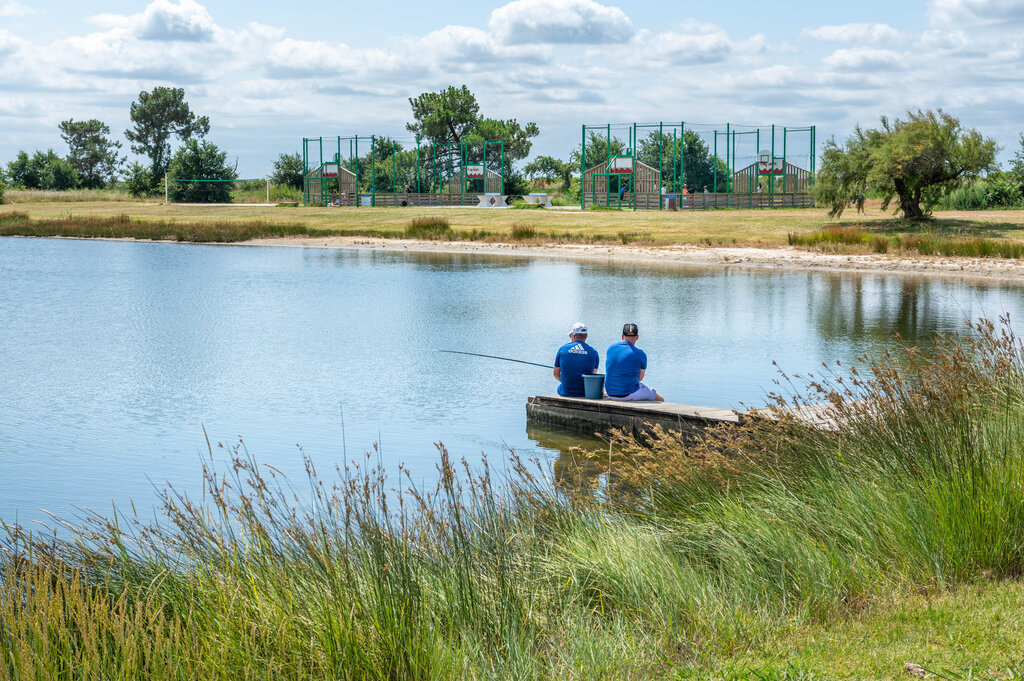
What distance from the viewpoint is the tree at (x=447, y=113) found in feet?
277

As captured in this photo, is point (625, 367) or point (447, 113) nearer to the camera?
point (625, 367)


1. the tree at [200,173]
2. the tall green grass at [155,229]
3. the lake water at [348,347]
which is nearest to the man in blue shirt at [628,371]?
the lake water at [348,347]

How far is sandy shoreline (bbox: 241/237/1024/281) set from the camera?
32694 mm

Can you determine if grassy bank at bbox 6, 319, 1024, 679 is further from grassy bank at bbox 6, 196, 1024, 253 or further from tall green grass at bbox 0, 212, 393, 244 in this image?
tall green grass at bbox 0, 212, 393, 244

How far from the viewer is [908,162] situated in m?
39.5

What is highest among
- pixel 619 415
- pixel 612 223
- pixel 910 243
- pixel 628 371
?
pixel 612 223

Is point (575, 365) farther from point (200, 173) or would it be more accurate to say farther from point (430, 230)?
point (200, 173)

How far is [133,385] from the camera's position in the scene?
16578mm

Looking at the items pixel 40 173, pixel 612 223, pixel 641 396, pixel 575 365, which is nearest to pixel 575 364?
pixel 575 365

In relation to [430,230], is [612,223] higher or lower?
higher

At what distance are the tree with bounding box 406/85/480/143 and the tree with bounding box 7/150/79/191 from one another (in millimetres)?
34896

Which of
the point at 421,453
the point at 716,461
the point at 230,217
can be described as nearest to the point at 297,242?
the point at 230,217

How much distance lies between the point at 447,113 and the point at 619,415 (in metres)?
75.5

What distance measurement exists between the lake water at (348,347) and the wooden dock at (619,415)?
0.56 meters
